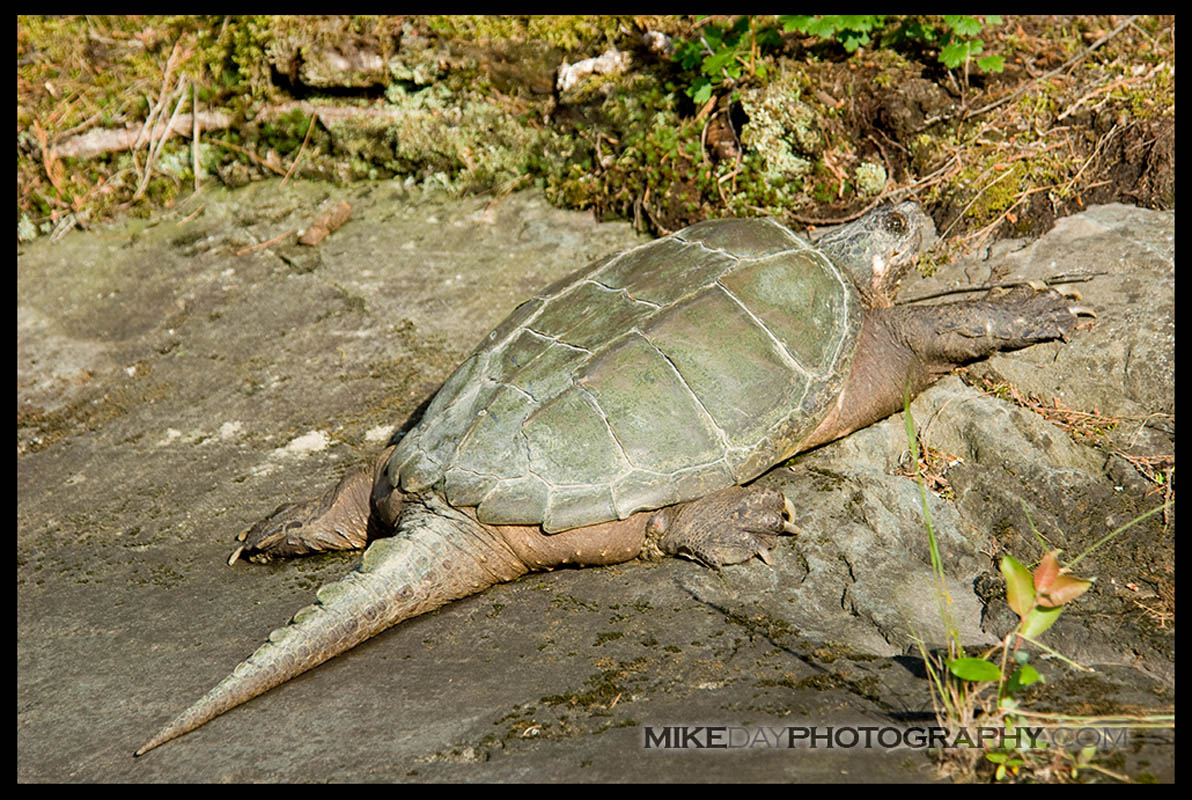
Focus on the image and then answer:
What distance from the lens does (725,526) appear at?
323cm

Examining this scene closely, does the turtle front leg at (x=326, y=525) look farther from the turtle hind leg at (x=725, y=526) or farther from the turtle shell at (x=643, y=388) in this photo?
the turtle hind leg at (x=725, y=526)

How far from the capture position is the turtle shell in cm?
329

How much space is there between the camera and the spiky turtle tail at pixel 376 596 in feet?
9.30

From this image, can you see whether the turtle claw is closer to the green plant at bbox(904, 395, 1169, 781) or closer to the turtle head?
the green plant at bbox(904, 395, 1169, 781)

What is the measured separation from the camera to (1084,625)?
8.88ft

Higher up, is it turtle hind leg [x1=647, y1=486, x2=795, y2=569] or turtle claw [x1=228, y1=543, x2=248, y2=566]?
turtle hind leg [x1=647, y1=486, x2=795, y2=569]

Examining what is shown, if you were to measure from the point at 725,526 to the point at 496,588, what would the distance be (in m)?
0.89

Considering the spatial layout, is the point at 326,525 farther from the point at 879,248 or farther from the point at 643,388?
the point at 879,248

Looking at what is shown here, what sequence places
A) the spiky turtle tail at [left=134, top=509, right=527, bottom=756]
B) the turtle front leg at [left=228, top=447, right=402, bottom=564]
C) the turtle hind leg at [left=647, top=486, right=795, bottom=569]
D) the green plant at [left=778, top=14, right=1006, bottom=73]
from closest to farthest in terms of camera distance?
the spiky turtle tail at [left=134, top=509, right=527, bottom=756], the turtle hind leg at [left=647, top=486, right=795, bottom=569], the turtle front leg at [left=228, top=447, right=402, bottom=564], the green plant at [left=778, top=14, right=1006, bottom=73]

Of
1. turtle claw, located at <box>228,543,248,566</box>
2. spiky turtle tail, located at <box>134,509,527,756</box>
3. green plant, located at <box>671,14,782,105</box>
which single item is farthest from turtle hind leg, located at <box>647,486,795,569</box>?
green plant, located at <box>671,14,782,105</box>

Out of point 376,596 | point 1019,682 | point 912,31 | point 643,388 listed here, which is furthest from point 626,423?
point 912,31

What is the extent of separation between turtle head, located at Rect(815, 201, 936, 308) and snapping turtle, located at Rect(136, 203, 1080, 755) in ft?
0.88

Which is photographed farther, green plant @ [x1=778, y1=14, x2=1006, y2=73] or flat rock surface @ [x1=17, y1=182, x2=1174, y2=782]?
green plant @ [x1=778, y1=14, x2=1006, y2=73]

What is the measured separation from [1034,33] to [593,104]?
113 inches
